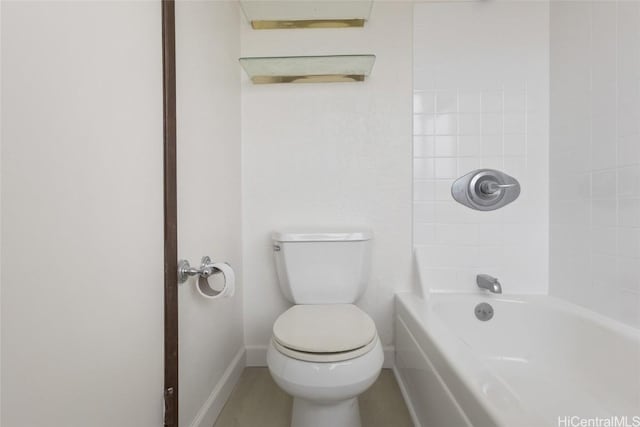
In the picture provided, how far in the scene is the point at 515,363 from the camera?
1440 millimetres

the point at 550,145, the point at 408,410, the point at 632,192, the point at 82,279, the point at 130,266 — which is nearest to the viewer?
the point at 82,279

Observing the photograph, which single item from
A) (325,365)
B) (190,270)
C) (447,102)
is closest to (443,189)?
(447,102)

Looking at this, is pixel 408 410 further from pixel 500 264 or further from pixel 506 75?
pixel 506 75

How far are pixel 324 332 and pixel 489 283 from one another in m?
0.89

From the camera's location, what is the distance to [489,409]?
68 cm

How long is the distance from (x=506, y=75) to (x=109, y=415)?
2025mm

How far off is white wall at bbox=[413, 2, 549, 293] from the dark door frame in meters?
1.18

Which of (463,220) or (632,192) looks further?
(463,220)

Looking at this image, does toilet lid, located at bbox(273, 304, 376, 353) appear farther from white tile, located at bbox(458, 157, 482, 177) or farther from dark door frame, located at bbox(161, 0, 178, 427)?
white tile, located at bbox(458, 157, 482, 177)

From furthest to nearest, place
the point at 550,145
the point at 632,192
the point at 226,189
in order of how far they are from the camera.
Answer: the point at 550,145 → the point at 226,189 → the point at 632,192

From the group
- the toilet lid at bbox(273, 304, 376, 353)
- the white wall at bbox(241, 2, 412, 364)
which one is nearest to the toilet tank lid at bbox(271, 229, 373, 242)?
the white wall at bbox(241, 2, 412, 364)

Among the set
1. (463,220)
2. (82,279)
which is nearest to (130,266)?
(82,279)

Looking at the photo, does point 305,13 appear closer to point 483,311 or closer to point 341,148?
point 341,148

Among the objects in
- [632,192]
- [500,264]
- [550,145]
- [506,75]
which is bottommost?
[500,264]
